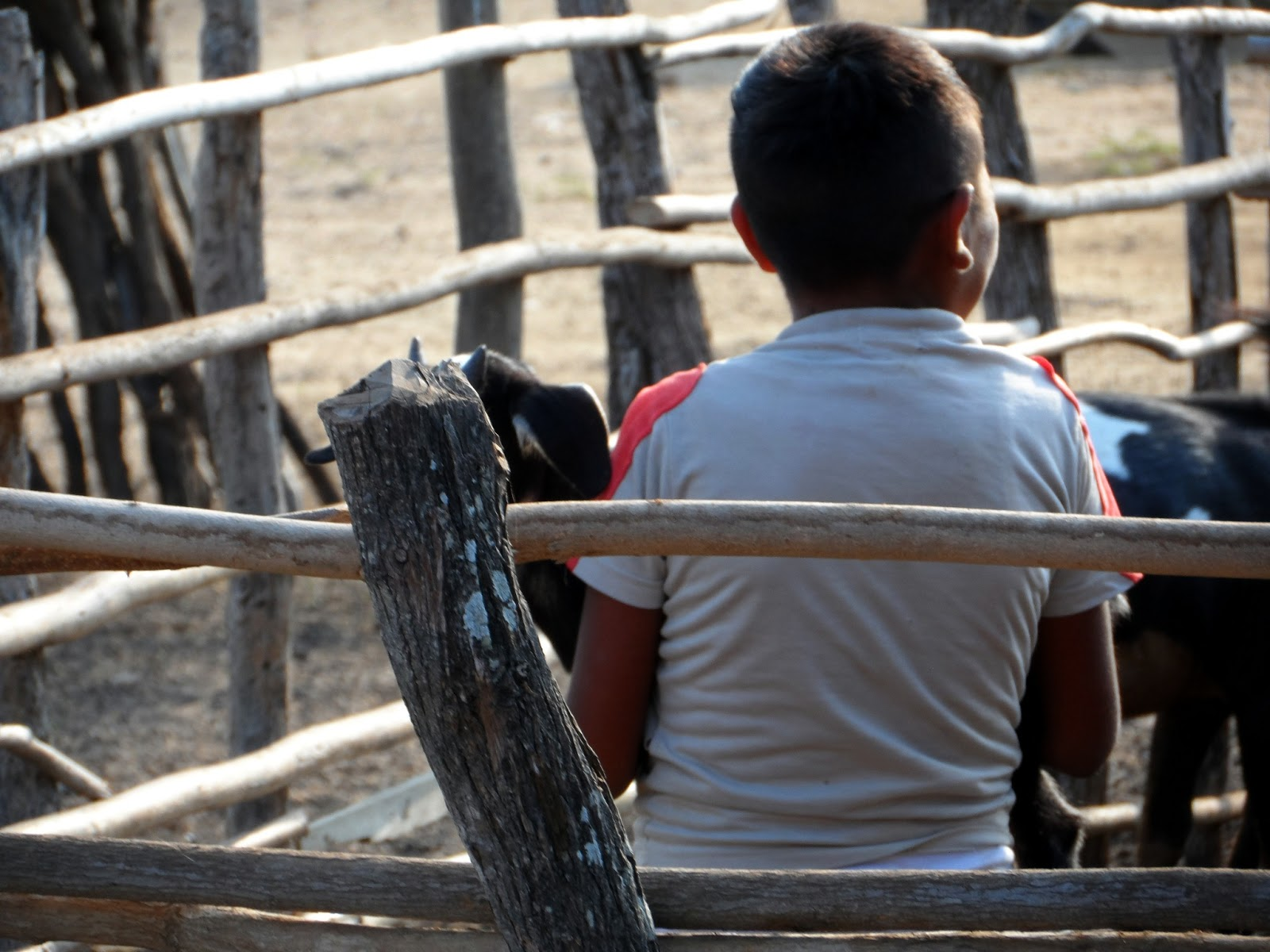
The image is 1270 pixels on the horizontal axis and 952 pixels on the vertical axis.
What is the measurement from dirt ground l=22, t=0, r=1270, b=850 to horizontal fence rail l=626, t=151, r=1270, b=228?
416mm

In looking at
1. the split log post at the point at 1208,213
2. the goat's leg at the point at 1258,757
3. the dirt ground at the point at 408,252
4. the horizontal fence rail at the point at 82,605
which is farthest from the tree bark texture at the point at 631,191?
the split log post at the point at 1208,213

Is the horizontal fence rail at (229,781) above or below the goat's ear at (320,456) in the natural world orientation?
below

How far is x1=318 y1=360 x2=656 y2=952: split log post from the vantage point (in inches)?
41.7

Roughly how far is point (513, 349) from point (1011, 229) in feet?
5.39

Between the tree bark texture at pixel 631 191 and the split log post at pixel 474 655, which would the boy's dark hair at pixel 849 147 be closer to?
the split log post at pixel 474 655

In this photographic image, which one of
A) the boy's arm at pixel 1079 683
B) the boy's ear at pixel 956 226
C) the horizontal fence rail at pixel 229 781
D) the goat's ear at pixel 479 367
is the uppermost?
the boy's ear at pixel 956 226

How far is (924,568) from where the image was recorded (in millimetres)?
1415

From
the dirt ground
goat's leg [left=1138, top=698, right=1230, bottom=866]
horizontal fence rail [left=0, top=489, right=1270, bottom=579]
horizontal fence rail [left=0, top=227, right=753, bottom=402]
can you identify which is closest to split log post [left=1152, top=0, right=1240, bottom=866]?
the dirt ground

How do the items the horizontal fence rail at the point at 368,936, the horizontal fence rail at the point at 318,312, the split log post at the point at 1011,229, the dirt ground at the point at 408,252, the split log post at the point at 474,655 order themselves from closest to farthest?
the split log post at the point at 474,655
the horizontal fence rail at the point at 368,936
the horizontal fence rail at the point at 318,312
the split log post at the point at 1011,229
the dirt ground at the point at 408,252

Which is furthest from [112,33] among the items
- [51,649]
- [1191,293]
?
[1191,293]

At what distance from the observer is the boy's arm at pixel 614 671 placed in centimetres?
149

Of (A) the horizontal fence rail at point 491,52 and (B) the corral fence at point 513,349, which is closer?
(B) the corral fence at point 513,349

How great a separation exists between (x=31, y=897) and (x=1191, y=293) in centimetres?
441

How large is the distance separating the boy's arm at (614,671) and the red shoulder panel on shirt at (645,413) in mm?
78
